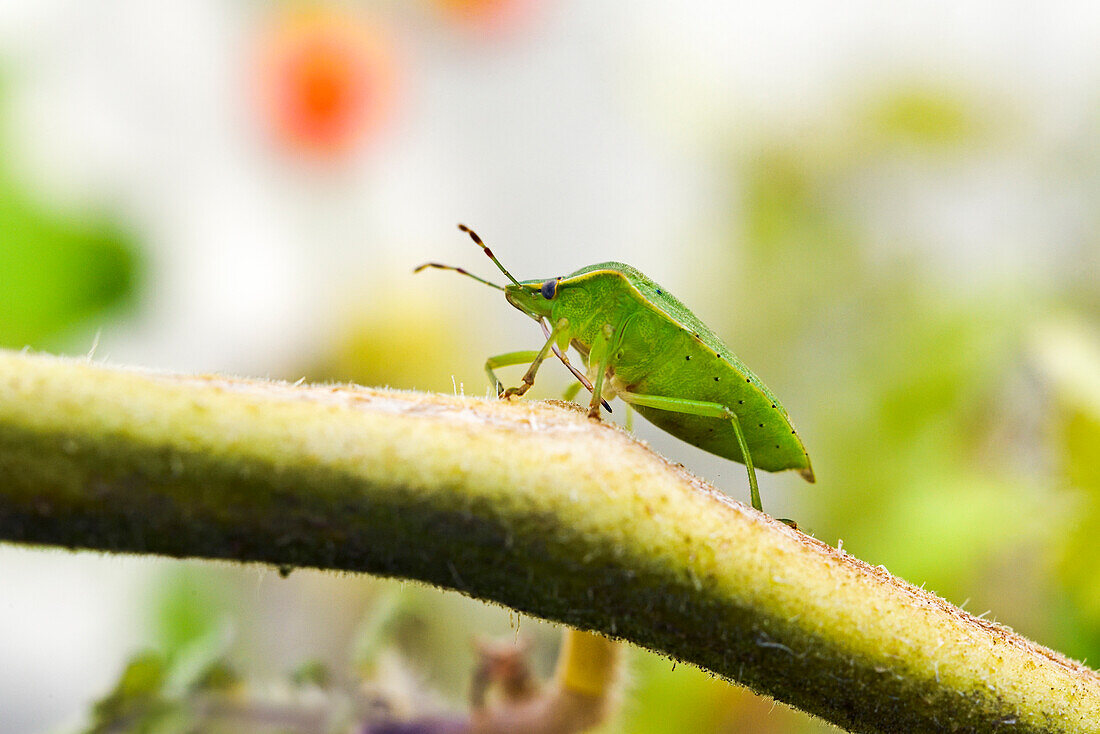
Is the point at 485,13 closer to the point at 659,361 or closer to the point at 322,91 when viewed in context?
the point at 322,91

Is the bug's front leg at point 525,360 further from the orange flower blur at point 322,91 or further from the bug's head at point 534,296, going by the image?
the orange flower blur at point 322,91

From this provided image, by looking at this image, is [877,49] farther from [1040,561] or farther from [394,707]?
[394,707]

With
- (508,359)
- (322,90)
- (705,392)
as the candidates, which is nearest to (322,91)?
(322,90)

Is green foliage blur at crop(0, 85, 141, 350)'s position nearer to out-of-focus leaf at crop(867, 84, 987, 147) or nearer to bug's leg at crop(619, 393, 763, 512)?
bug's leg at crop(619, 393, 763, 512)

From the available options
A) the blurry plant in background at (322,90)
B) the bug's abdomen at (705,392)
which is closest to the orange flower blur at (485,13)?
the blurry plant in background at (322,90)

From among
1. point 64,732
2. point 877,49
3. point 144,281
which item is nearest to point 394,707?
point 64,732

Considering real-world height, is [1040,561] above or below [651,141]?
below
